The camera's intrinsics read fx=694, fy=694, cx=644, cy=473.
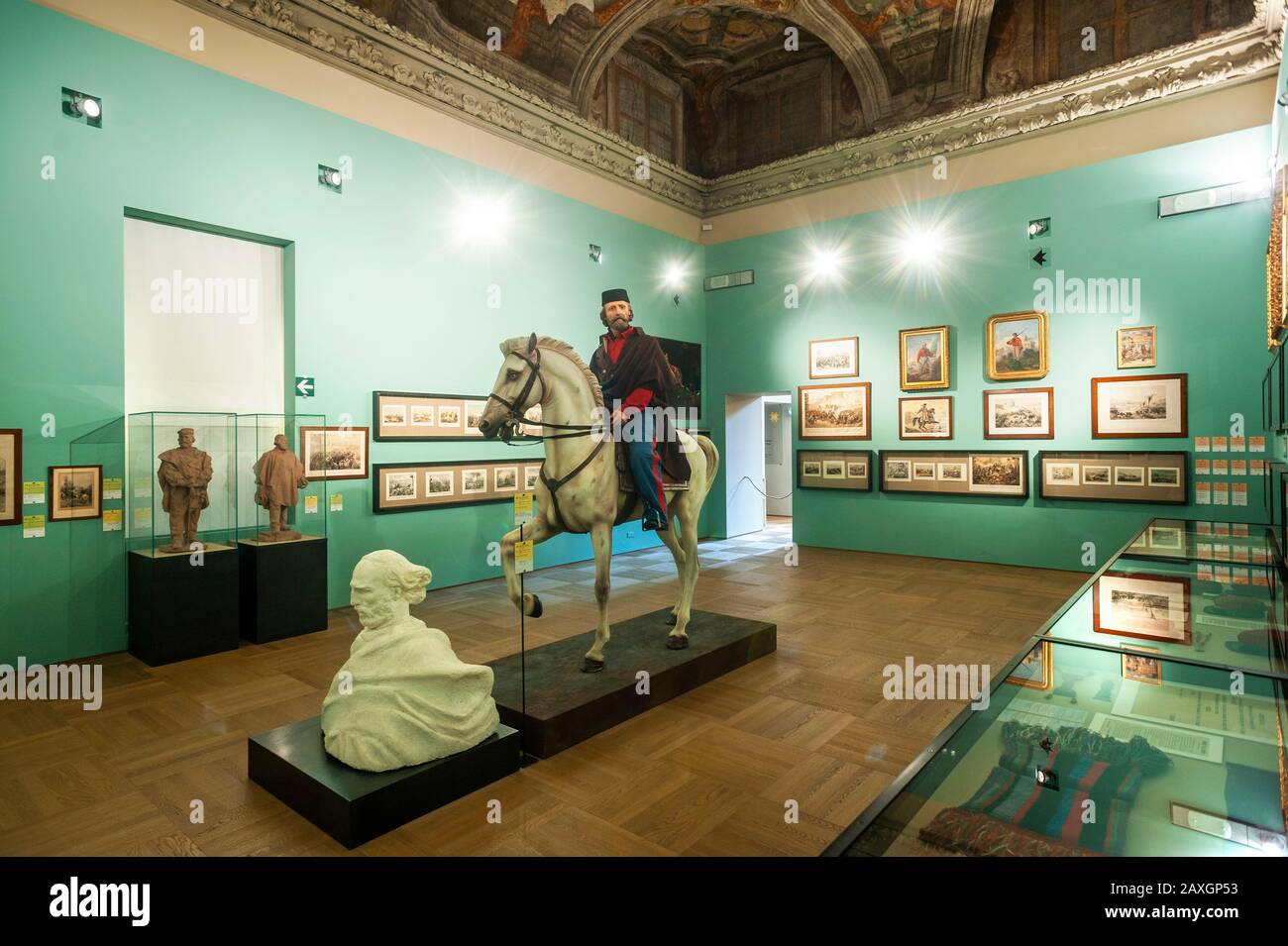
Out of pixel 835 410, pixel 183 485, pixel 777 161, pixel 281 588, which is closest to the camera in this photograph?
pixel 183 485

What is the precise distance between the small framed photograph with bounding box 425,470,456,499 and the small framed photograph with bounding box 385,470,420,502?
7.7 inches

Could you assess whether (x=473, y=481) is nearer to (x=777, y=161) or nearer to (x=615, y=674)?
(x=615, y=674)

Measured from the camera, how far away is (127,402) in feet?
23.1

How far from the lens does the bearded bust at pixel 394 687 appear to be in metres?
3.71

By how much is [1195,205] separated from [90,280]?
1311 centimetres

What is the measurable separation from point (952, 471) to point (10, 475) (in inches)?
472

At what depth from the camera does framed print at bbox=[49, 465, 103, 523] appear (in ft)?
21.0

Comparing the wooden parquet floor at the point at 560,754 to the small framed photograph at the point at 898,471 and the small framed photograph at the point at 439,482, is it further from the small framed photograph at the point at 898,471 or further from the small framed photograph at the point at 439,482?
the small framed photograph at the point at 898,471

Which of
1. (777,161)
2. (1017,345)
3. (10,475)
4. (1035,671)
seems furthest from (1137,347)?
(10,475)

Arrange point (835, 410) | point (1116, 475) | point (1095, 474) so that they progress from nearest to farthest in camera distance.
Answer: point (1116, 475) → point (1095, 474) → point (835, 410)

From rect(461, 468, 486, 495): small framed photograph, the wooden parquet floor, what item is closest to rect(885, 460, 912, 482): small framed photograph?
the wooden parquet floor

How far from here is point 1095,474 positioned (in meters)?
10.2

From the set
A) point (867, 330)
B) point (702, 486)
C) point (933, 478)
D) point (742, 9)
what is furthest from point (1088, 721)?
point (742, 9)

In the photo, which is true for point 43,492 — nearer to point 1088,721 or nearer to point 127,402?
point 127,402
